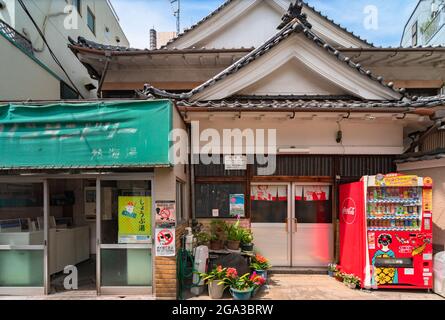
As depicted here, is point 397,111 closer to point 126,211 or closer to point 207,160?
point 207,160

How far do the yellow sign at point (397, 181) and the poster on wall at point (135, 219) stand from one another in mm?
5405

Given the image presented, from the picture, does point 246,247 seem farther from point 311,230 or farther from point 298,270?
point 311,230

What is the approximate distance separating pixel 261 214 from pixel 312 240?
65.0 inches

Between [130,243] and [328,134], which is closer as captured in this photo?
[130,243]

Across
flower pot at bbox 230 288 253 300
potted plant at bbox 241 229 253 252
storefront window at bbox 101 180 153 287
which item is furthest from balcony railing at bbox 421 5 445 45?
storefront window at bbox 101 180 153 287

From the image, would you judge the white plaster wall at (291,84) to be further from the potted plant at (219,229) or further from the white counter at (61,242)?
the white counter at (61,242)

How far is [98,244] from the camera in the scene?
232 inches

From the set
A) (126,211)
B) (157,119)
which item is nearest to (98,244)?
(126,211)

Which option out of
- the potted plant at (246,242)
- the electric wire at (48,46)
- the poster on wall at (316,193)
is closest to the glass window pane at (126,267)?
the potted plant at (246,242)

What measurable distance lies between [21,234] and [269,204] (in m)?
6.24

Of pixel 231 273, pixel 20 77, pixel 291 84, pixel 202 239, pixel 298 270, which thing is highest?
pixel 20 77

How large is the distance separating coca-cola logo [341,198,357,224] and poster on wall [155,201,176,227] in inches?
176

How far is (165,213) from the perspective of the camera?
225 inches

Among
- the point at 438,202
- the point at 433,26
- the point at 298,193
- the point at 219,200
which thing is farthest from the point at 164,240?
the point at 433,26
